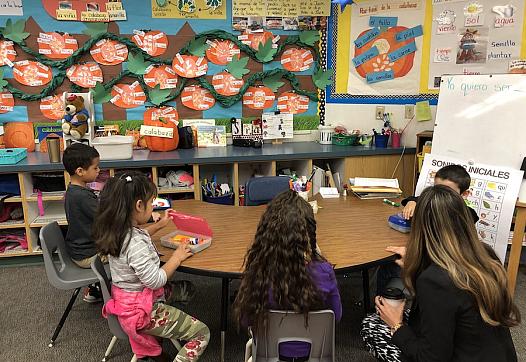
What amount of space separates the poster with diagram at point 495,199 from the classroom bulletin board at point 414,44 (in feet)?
3.24

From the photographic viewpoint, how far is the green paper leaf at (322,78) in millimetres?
4066

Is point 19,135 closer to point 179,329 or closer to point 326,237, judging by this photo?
point 179,329

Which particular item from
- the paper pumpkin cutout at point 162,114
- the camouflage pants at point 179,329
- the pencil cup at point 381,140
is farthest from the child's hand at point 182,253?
the pencil cup at point 381,140

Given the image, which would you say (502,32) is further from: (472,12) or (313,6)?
(313,6)

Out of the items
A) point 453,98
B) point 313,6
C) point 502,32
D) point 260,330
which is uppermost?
point 313,6

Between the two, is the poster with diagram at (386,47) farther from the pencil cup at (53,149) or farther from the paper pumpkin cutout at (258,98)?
the pencil cup at (53,149)

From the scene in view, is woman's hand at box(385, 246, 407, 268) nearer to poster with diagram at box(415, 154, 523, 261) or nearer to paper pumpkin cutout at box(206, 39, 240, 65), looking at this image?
poster with diagram at box(415, 154, 523, 261)

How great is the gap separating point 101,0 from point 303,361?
10.7ft

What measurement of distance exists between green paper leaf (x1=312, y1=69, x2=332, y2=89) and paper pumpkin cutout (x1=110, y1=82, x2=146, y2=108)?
1.53m

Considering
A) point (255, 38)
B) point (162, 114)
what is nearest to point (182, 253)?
point (162, 114)

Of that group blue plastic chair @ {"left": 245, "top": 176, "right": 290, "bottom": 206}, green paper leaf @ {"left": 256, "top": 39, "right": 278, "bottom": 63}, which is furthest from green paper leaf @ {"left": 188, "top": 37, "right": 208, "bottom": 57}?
blue plastic chair @ {"left": 245, "top": 176, "right": 290, "bottom": 206}

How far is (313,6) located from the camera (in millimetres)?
3941

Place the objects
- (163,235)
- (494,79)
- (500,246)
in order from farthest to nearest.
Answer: (494,79) < (500,246) < (163,235)

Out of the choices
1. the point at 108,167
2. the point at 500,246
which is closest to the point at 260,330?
the point at 500,246
